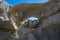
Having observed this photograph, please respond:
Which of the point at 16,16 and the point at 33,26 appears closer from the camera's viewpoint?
the point at 33,26

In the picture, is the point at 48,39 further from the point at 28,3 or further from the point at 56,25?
the point at 28,3

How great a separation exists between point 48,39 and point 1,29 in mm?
802

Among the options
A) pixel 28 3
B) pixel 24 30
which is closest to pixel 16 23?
pixel 24 30

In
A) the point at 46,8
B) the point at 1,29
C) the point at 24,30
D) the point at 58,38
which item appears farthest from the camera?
the point at 1,29

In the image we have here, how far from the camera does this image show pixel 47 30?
1959 millimetres

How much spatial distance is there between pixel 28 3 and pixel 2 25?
470 mm

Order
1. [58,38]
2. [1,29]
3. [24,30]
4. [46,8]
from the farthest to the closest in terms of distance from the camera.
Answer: [1,29]
[24,30]
[46,8]
[58,38]

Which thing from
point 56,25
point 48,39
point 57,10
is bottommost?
point 48,39

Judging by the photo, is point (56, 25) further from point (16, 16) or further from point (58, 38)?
point (16, 16)

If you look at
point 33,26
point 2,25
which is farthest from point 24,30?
point 2,25

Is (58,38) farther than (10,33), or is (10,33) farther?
(10,33)

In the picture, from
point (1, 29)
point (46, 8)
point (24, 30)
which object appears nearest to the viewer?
point (46, 8)

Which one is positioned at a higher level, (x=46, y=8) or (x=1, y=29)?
(x=46, y=8)

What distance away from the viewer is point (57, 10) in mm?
1925
